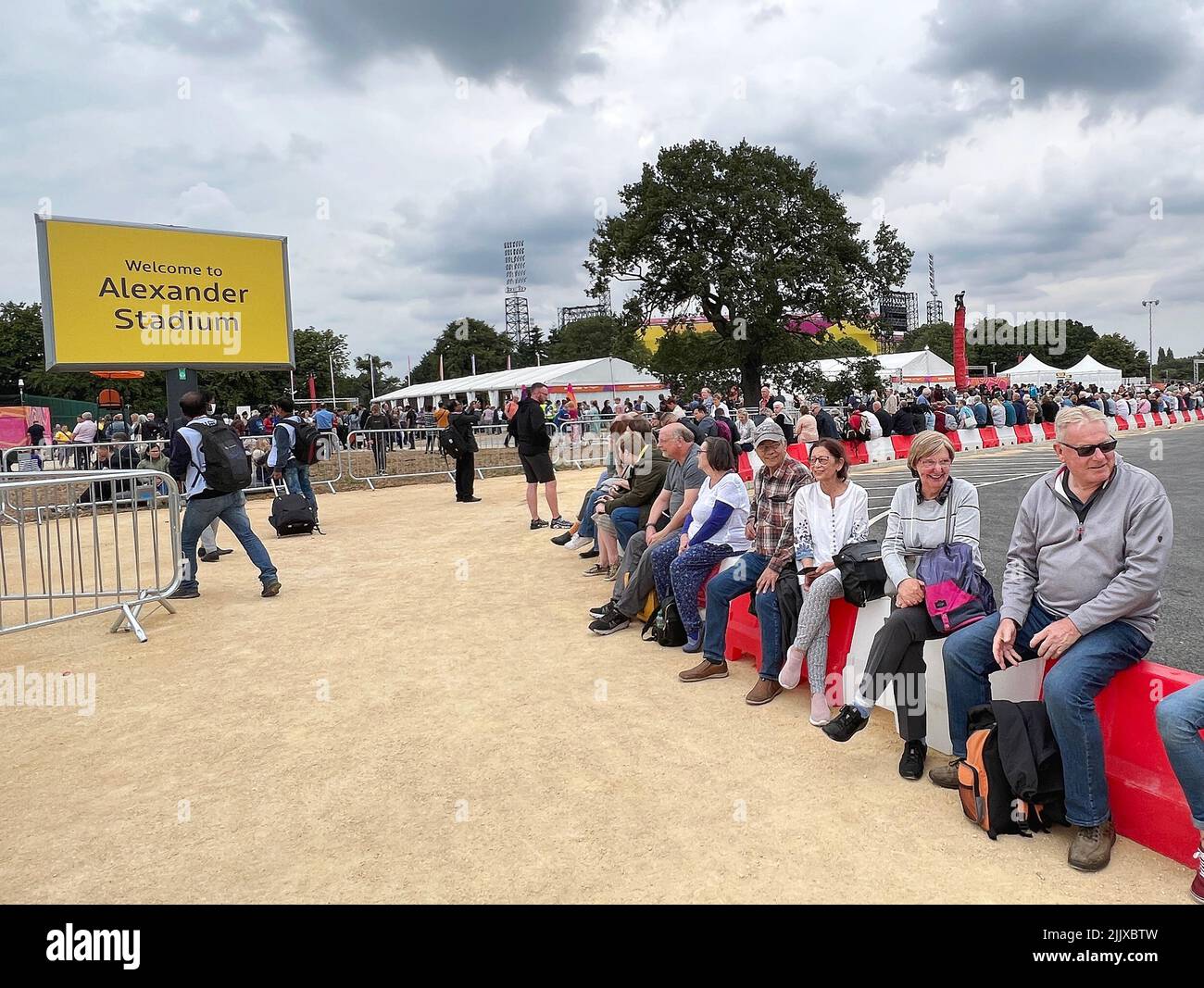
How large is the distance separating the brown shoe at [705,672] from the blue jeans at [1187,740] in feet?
8.53

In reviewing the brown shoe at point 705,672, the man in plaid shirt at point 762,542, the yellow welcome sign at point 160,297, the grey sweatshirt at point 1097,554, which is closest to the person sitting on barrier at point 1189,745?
the grey sweatshirt at point 1097,554

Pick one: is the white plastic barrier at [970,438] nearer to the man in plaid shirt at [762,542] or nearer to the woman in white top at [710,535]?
the woman in white top at [710,535]

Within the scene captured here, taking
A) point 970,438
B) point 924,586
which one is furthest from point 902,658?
point 970,438

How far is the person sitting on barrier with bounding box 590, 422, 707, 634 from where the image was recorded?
6074mm

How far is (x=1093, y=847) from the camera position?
9.51 feet

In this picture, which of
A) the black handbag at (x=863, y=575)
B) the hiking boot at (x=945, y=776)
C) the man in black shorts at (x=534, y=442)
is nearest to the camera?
the hiking boot at (x=945, y=776)

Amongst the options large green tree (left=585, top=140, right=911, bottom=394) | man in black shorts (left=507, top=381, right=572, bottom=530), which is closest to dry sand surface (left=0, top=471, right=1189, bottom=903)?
man in black shorts (left=507, top=381, right=572, bottom=530)

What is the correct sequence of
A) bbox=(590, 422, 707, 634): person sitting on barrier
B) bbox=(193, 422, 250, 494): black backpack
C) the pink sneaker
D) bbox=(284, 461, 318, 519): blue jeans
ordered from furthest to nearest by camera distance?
bbox=(284, 461, 318, 519): blue jeans, bbox=(193, 422, 250, 494): black backpack, bbox=(590, 422, 707, 634): person sitting on barrier, the pink sneaker

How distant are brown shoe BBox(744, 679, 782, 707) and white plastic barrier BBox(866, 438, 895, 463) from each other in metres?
15.7

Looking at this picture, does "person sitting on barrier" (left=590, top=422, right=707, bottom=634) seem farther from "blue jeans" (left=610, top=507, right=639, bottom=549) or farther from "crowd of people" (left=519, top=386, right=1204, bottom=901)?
"blue jeans" (left=610, top=507, right=639, bottom=549)

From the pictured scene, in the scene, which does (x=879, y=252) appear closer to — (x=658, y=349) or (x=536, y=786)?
(x=658, y=349)

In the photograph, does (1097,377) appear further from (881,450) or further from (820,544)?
(820,544)

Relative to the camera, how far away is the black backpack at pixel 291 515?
11312 millimetres

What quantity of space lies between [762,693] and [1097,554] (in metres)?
1.99
